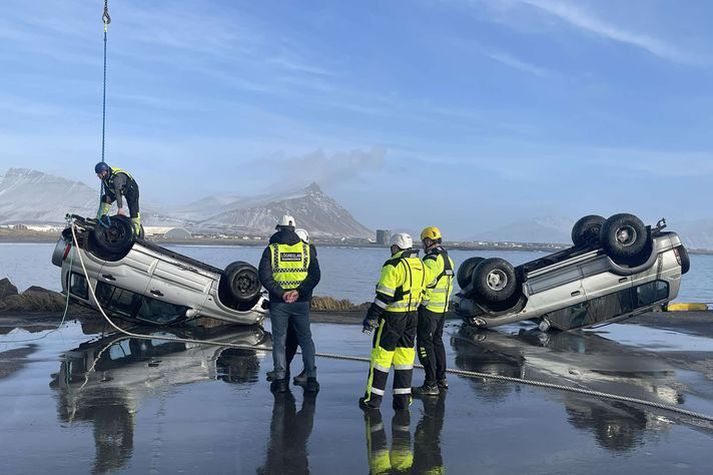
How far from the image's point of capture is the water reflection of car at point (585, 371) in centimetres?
612

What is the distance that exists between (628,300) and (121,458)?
10.1 metres

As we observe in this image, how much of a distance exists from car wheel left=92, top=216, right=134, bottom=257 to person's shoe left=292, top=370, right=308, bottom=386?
5.24 metres

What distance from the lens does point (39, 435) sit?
5270mm

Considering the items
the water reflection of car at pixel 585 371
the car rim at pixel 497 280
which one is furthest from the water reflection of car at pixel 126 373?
the car rim at pixel 497 280

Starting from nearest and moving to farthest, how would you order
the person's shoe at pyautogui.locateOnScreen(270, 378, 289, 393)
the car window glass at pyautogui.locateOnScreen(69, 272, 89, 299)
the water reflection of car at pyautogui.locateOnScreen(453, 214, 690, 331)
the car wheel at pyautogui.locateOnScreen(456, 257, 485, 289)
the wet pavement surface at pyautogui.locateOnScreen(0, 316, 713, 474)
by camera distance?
the wet pavement surface at pyautogui.locateOnScreen(0, 316, 713, 474) < the person's shoe at pyautogui.locateOnScreen(270, 378, 289, 393) < the car window glass at pyautogui.locateOnScreen(69, 272, 89, 299) < the water reflection of car at pyautogui.locateOnScreen(453, 214, 690, 331) < the car wheel at pyautogui.locateOnScreen(456, 257, 485, 289)

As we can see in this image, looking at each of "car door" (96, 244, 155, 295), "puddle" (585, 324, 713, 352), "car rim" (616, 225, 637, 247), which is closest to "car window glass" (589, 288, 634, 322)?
"puddle" (585, 324, 713, 352)

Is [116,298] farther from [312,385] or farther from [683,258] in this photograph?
[683,258]

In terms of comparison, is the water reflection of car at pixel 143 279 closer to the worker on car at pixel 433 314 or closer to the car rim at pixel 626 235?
the worker on car at pixel 433 314

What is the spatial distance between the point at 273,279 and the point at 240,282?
192 inches

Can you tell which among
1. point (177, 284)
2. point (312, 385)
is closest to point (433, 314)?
point (312, 385)

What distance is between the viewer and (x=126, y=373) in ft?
25.5

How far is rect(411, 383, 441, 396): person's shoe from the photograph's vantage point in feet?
23.4

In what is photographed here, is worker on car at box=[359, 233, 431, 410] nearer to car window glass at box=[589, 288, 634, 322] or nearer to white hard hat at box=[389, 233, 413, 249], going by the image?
white hard hat at box=[389, 233, 413, 249]

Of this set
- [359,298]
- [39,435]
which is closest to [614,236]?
[39,435]
